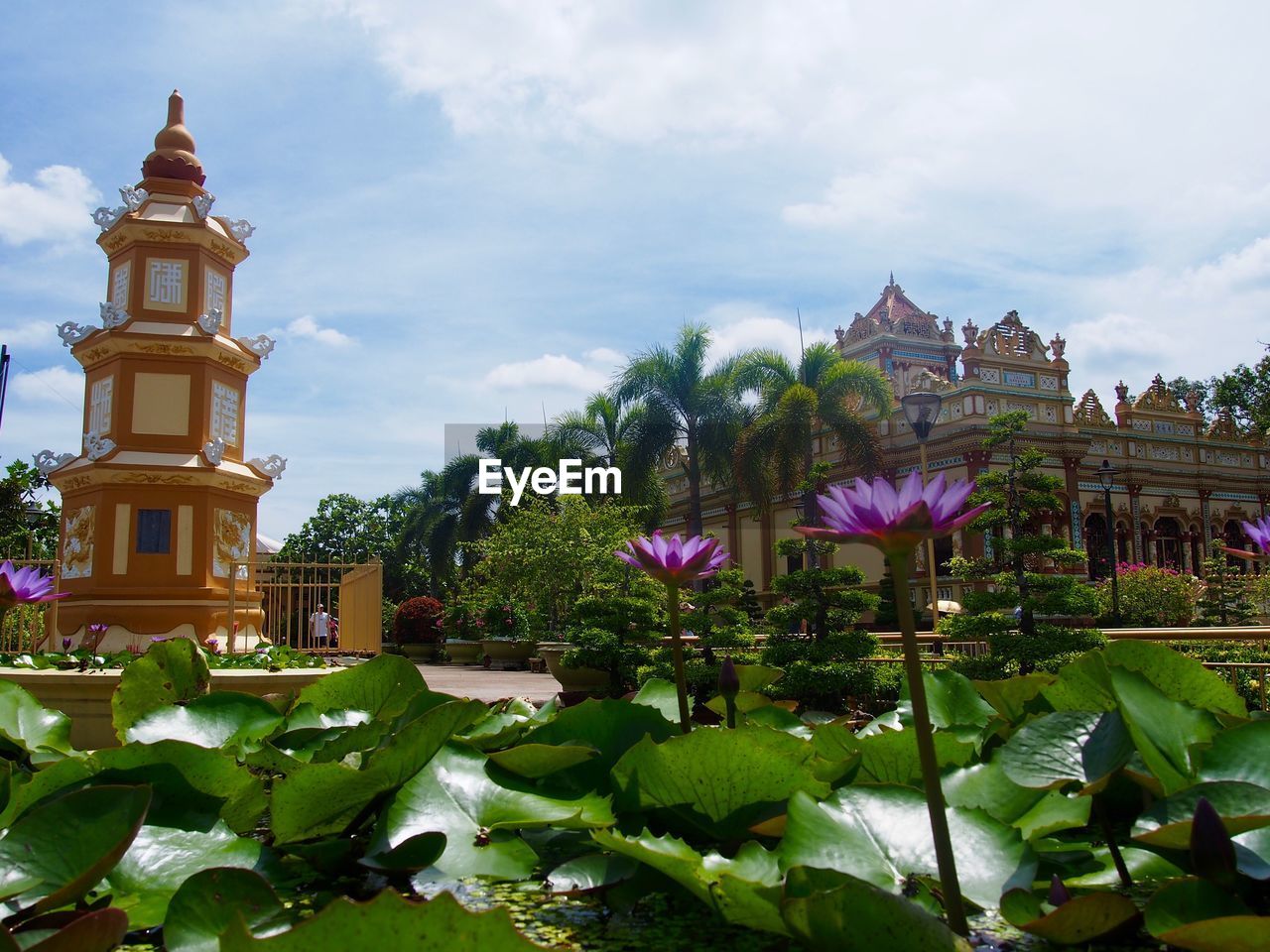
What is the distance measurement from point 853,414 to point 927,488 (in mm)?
21549

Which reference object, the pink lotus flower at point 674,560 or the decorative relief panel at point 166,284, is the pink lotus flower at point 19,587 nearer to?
the pink lotus flower at point 674,560

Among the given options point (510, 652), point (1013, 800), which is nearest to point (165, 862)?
point (1013, 800)

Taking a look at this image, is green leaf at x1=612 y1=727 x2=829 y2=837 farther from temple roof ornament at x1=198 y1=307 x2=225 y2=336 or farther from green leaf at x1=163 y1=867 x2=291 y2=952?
temple roof ornament at x1=198 y1=307 x2=225 y2=336

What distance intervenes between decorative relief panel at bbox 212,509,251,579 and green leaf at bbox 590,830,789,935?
1413 cm

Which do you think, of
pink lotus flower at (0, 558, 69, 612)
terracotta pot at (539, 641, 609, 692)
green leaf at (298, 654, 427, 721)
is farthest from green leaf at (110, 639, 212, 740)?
terracotta pot at (539, 641, 609, 692)

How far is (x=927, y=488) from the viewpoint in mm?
1026

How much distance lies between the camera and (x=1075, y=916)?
0.86 metres

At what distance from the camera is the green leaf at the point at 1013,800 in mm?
1135

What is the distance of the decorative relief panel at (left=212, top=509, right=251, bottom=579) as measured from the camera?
14.1 meters

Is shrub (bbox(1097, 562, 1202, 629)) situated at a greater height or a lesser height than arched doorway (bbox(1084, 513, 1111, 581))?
lesser

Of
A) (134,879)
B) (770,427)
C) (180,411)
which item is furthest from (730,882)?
(770,427)

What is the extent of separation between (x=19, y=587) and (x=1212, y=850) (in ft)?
8.22

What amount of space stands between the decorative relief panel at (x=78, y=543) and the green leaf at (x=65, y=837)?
14.6 metres

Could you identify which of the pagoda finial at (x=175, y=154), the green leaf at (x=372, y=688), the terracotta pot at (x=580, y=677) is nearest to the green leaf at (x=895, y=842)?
the green leaf at (x=372, y=688)
